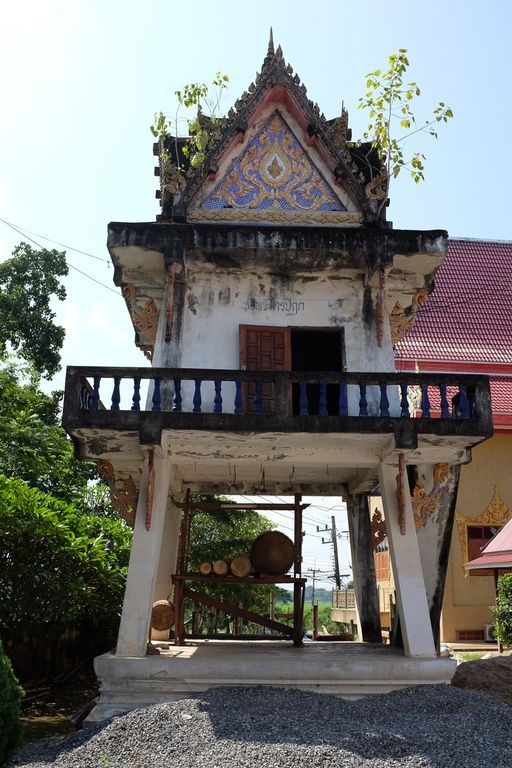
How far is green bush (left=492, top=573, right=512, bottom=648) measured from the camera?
1627cm

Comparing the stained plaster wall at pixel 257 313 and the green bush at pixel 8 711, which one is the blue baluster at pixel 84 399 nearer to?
the stained plaster wall at pixel 257 313

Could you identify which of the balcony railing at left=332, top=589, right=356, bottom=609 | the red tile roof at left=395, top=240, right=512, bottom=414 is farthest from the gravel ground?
the balcony railing at left=332, top=589, right=356, bottom=609

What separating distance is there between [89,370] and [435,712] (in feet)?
20.9

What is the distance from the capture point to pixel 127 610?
9906 mm

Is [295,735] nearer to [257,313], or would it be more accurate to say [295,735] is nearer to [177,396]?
[177,396]

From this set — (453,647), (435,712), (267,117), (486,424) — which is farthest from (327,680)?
(453,647)

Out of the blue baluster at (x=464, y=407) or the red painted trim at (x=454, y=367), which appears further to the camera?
the red painted trim at (x=454, y=367)

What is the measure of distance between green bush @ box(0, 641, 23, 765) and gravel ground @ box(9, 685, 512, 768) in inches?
13.1

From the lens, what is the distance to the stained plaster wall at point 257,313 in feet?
38.1

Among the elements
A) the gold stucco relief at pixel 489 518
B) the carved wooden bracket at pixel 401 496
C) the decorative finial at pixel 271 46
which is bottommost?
the carved wooden bracket at pixel 401 496

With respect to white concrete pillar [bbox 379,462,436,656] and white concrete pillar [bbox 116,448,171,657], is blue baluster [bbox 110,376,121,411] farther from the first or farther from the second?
white concrete pillar [bbox 379,462,436,656]

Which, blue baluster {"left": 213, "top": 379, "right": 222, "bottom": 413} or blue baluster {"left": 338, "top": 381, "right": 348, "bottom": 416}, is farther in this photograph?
blue baluster {"left": 338, "top": 381, "right": 348, "bottom": 416}

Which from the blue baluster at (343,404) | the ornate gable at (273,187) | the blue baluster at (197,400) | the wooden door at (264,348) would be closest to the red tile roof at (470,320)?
the ornate gable at (273,187)

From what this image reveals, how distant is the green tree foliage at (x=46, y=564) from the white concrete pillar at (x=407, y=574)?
5.46 metres
